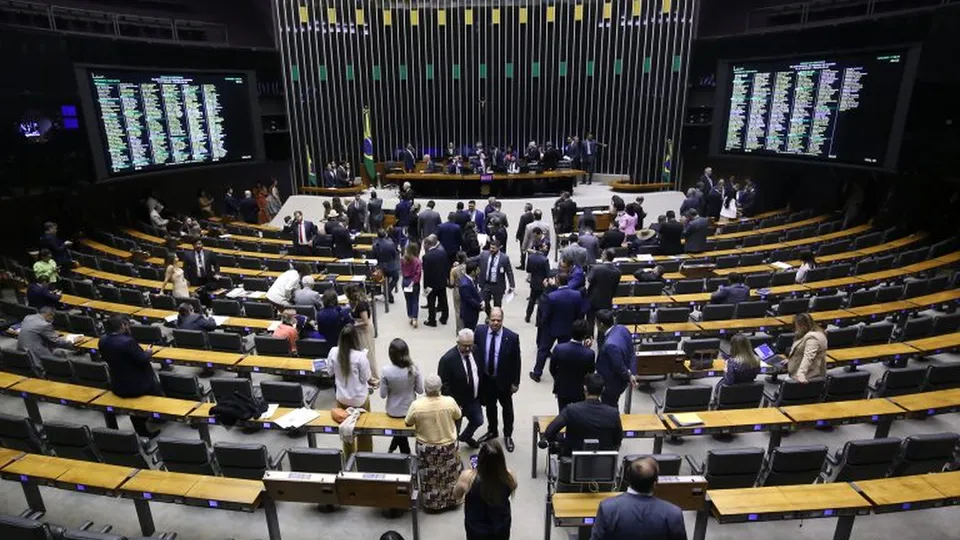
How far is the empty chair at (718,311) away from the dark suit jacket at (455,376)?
148 inches

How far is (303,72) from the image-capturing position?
18.8 meters

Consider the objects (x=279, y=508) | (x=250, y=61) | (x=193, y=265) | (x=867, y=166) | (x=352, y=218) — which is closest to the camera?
(x=279, y=508)

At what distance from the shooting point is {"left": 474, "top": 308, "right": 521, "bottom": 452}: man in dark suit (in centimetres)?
554

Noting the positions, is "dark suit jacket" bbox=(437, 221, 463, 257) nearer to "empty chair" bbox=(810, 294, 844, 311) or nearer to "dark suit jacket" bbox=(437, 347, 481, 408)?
"dark suit jacket" bbox=(437, 347, 481, 408)

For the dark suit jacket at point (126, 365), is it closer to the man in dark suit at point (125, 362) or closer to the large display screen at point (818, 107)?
the man in dark suit at point (125, 362)

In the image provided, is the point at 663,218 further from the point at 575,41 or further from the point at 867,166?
the point at 575,41

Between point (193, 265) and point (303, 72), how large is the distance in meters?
11.4

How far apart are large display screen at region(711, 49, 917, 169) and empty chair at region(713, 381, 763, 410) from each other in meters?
8.59

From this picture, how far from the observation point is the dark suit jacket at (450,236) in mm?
10016

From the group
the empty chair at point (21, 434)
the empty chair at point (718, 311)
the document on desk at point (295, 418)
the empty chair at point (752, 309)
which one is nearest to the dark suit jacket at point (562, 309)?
the empty chair at point (718, 311)

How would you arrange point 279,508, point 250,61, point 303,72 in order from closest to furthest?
point 279,508 → point 250,61 → point 303,72

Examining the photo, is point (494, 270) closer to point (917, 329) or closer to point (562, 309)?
point (562, 309)

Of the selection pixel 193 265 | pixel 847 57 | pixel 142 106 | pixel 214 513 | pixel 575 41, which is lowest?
A: pixel 214 513

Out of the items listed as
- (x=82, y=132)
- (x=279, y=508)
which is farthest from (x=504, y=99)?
(x=279, y=508)
